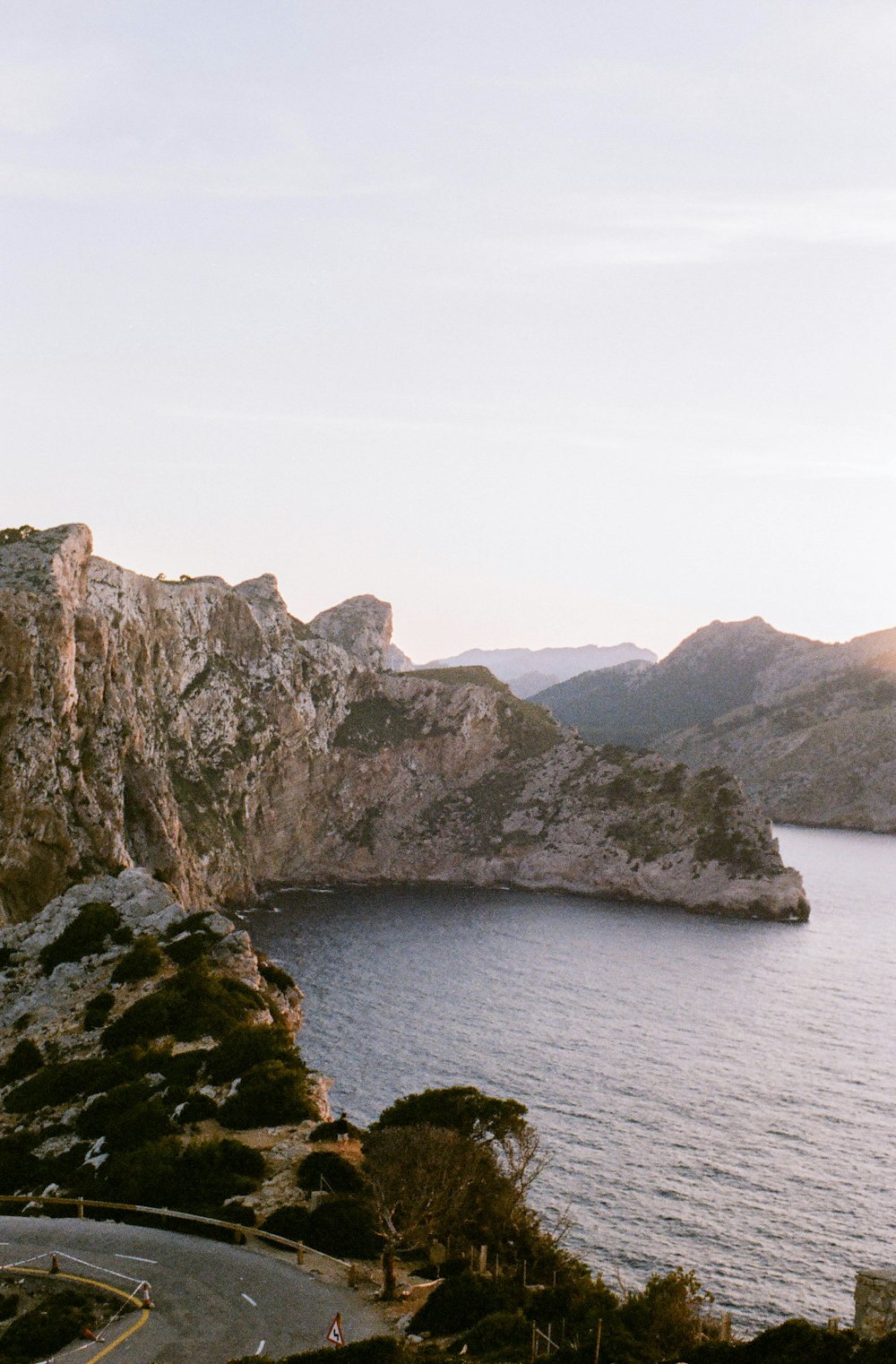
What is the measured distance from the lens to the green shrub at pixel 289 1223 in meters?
38.2

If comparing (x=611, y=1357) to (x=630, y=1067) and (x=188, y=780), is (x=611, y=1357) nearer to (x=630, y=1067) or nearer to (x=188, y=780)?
(x=630, y=1067)

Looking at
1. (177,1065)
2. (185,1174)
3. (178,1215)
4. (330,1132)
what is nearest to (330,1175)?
(330,1132)

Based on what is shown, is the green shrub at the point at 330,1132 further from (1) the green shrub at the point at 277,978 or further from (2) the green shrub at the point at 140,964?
(1) the green shrub at the point at 277,978

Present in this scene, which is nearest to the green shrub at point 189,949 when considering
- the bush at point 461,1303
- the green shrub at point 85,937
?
the green shrub at point 85,937

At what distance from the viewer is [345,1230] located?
126 feet

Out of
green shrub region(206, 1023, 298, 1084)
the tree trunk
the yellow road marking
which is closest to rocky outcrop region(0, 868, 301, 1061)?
green shrub region(206, 1023, 298, 1084)

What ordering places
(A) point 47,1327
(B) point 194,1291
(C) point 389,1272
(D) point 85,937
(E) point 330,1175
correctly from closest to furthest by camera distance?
(A) point 47,1327 < (B) point 194,1291 < (C) point 389,1272 < (E) point 330,1175 < (D) point 85,937

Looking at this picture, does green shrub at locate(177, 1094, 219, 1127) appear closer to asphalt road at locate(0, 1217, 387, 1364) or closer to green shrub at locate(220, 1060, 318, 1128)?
green shrub at locate(220, 1060, 318, 1128)

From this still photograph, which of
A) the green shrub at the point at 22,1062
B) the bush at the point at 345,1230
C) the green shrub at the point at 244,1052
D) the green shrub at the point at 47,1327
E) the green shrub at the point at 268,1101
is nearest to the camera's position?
the green shrub at the point at 47,1327

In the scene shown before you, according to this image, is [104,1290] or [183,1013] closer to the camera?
[104,1290]

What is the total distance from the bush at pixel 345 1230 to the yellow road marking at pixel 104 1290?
7432mm

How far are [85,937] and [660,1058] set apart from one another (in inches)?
2189

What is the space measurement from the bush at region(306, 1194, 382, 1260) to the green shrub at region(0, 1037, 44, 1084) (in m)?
25.7

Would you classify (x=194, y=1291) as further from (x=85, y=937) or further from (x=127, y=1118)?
(x=85, y=937)
